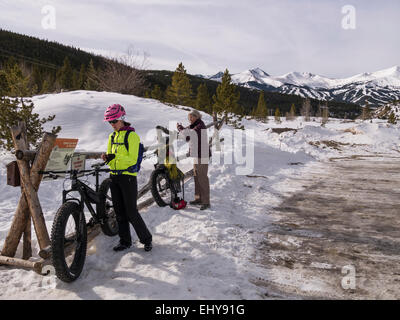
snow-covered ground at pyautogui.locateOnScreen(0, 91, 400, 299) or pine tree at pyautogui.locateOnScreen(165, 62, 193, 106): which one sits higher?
pine tree at pyautogui.locateOnScreen(165, 62, 193, 106)

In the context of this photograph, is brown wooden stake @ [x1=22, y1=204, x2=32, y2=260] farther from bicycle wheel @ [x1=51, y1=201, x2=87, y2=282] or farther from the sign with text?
the sign with text

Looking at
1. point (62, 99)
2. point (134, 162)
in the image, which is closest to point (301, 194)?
point (134, 162)

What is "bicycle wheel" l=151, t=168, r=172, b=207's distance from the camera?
234 inches

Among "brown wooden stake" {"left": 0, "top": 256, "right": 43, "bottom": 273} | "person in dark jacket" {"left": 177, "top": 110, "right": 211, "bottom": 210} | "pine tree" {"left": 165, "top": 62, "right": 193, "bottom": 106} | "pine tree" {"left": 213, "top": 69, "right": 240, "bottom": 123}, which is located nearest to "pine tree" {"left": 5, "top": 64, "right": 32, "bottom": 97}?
"person in dark jacket" {"left": 177, "top": 110, "right": 211, "bottom": 210}

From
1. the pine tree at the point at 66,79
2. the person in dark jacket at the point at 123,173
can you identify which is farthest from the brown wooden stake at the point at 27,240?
the pine tree at the point at 66,79

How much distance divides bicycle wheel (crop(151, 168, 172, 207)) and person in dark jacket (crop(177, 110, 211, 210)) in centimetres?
60

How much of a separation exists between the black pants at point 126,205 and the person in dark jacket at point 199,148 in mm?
1951

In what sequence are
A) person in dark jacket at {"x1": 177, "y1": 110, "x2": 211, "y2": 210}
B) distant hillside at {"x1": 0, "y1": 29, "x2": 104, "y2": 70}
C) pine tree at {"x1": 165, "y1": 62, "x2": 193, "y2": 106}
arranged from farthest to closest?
distant hillside at {"x1": 0, "y1": 29, "x2": 104, "y2": 70}
pine tree at {"x1": 165, "y1": 62, "x2": 193, "y2": 106}
person in dark jacket at {"x1": 177, "y1": 110, "x2": 211, "y2": 210}

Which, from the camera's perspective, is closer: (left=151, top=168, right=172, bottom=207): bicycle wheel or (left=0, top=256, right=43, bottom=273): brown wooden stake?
(left=0, top=256, right=43, bottom=273): brown wooden stake

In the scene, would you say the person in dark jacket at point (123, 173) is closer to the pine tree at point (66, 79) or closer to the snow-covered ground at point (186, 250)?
the snow-covered ground at point (186, 250)

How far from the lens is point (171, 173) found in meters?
6.09

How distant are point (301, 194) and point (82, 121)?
43.3ft
